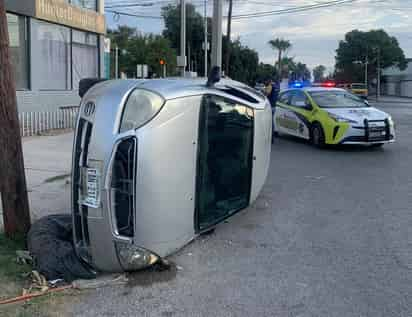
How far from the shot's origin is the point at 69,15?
20.7 meters

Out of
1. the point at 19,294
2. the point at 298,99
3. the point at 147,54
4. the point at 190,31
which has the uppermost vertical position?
the point at 190,31

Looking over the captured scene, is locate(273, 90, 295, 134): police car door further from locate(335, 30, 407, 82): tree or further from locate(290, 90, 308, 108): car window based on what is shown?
locate(335, 30, 407, 82): tree

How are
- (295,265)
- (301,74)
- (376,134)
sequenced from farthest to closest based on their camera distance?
(301,74) → (376,134) → (295,265)

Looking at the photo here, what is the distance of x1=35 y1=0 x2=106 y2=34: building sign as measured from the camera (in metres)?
18.6

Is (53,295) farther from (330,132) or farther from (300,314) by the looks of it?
(330,132)

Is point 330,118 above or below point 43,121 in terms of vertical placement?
above

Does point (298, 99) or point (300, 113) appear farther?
point (298, 99)

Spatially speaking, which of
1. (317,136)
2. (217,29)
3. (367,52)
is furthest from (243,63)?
(317,136)

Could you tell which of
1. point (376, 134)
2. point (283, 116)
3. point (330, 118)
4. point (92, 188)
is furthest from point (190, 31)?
point (92, 188)

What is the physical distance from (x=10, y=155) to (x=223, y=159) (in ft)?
6.72

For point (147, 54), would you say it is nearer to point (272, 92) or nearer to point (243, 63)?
point (243, 63)

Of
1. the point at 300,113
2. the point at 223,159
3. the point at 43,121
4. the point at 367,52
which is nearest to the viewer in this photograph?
the point at 223,159

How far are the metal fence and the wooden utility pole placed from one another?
9.58m

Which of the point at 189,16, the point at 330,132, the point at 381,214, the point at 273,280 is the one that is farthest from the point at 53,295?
the point at 189,16
